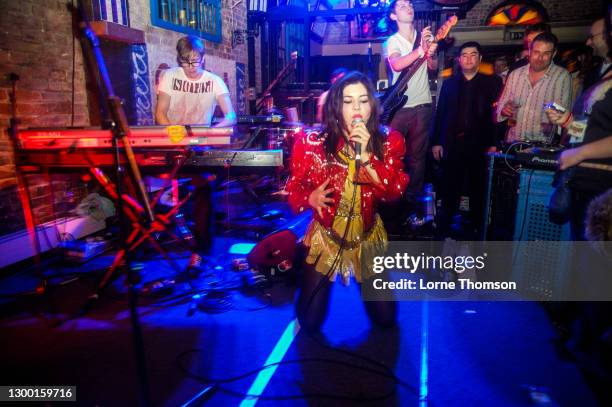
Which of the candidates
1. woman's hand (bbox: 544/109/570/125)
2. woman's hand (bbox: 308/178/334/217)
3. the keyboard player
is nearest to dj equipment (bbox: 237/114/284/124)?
the keyboard player

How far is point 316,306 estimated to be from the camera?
254 cm

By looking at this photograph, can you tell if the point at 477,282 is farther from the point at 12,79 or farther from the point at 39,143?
the point at 12,79

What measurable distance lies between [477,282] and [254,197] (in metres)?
3.69

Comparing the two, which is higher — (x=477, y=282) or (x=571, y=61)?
(x=571, y=61)

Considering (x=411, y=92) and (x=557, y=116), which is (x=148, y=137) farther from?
(x=557, y=116)

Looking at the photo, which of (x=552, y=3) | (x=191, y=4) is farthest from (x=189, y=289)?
(x=552, y=3)

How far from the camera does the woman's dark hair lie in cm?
240

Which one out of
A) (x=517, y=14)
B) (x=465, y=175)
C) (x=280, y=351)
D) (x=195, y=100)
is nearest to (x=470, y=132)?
→ (x=465, y=175)

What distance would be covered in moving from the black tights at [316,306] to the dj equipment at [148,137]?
1224mm

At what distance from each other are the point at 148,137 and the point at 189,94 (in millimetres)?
1244

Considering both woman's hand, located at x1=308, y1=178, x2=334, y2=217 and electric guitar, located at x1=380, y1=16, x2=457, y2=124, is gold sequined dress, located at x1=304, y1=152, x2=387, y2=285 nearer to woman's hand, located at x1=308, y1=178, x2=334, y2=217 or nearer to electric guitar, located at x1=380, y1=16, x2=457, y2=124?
woman's hand, located at x1=308, y1=178, x2=334, y2=217

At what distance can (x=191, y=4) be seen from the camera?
6.70m

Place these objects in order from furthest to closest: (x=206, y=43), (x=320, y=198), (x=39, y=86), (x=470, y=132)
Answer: (x=206, y=43) < (x=470, y=132) < (x=39, y=86) < (x=320, y=198)

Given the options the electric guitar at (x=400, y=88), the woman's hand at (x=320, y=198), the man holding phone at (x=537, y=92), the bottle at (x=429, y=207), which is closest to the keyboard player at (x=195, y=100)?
the electric guitar at (x=400, y=88)
